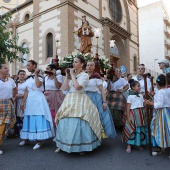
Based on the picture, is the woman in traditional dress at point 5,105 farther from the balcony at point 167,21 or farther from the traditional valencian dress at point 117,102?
the balcony at point 167,21

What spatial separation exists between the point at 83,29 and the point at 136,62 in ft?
49.7

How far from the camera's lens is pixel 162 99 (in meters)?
4.02

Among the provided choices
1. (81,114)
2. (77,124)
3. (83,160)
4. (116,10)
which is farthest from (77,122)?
(116,10)

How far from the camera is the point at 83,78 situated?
13.5ft

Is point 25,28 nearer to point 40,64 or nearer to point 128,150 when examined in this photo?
point 40,64

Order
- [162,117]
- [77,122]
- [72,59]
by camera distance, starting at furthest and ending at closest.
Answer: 1. [72,59]
2. [162,117]
3. [77,122]

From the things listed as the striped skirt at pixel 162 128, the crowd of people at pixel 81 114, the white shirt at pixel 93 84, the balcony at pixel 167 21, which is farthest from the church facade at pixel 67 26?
the balcony at pixel 167 21

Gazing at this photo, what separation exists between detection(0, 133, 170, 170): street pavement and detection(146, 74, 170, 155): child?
1.08 ft

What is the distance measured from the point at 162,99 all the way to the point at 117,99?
2461mm

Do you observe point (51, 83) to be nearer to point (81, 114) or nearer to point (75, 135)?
point (81, 114)

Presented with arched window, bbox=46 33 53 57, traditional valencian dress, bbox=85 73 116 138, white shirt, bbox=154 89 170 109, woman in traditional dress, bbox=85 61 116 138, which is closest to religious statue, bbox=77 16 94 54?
woman in traditional dress, bbox=85 61 116 138

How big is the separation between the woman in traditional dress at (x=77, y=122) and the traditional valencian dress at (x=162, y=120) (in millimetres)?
1120

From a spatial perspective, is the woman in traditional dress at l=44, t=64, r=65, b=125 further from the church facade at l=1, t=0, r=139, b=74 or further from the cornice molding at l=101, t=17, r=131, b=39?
the cornice molding at l=101, t=17, r=131, b=39

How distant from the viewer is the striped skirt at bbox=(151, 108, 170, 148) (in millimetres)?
4016
